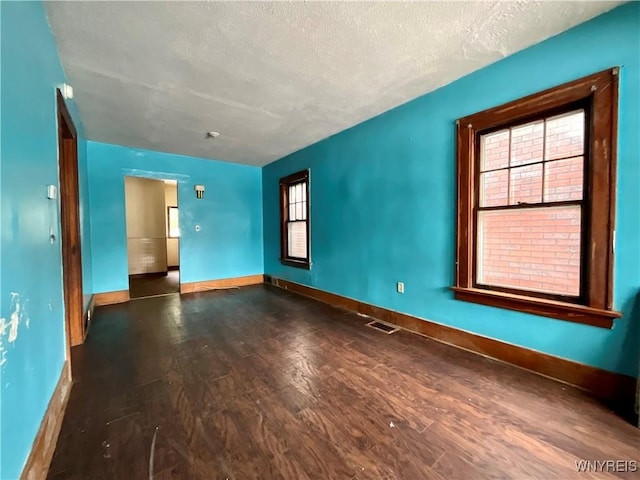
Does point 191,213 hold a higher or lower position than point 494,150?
lower

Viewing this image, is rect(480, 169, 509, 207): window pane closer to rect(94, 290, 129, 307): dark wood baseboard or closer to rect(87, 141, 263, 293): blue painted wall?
rect(87, 141, 263, 293): blue painted wall

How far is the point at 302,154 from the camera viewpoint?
4520 millimetres

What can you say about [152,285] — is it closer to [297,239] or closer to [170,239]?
[170,239]

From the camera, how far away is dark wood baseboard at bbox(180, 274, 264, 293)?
16.1 feet

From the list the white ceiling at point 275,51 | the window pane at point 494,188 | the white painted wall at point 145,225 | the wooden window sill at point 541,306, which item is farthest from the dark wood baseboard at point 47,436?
the white painted wall at point 145,225

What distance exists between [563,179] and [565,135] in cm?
33

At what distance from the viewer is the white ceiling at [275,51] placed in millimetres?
1638

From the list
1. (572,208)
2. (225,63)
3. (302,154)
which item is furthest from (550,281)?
(302,154)

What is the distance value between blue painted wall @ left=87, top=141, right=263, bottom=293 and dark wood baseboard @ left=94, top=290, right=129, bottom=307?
0.07 meters

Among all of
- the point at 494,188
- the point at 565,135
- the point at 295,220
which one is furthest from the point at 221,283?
the point at 565,135

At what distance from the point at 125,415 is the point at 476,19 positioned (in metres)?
3.41

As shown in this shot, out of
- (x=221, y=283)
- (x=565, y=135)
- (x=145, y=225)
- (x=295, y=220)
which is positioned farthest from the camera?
(x=145, y=225)

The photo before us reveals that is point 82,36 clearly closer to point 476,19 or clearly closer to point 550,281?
point 476,19

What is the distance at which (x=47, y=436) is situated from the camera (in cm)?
134
